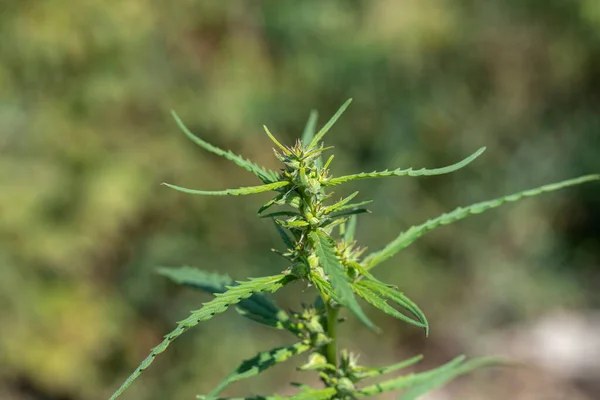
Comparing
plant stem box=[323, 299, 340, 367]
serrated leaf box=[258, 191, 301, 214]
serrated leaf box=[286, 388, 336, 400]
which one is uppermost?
serrated leaf box=[258, 191, 301, 214]

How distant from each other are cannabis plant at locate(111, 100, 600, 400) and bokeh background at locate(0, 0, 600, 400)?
4004 mm

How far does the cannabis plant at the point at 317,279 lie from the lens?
1.02m

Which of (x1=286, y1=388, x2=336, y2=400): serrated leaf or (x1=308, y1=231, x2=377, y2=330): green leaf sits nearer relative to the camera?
(x1=308, y1=231, x2=377, y2=330): green leaf

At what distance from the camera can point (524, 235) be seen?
6520 millimetres

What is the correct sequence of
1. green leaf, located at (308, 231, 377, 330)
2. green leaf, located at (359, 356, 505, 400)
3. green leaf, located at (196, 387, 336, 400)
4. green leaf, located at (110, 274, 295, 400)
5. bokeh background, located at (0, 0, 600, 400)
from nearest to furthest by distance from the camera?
green leaf, located at (308, 231, 377, 330) → green leaf, located at (110, 274, 295, 400) → green leaf, located at (196, 387, 336, 400) → green leaf, located at (359, 356, 505, 400) → bokeh background, located at (0, 0, 600, 400)

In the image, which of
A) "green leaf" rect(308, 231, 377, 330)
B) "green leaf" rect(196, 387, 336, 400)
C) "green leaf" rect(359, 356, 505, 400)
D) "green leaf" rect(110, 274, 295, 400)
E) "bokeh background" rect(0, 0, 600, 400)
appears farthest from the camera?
"bokeh background" rect(0, 0, 600, 400)

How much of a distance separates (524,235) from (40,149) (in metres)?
4.82

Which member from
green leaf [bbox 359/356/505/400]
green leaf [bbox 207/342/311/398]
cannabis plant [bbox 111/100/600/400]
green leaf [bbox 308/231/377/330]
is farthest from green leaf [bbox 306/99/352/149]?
green leaf [bbox 359/356/505/400]

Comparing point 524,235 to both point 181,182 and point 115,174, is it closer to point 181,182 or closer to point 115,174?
point 181,182

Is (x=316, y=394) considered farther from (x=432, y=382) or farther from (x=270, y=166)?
(x=270, y=166)

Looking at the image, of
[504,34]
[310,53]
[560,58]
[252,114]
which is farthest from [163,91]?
[560,58]

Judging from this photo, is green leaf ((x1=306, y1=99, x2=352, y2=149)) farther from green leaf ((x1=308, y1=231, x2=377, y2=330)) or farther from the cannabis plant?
green leaf ((x1=308, y1=231, x2=377, y2=330))

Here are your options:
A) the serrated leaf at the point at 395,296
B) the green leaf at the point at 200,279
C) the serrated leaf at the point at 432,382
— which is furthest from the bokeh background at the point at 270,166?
the serrated leaf at the point at 395,296

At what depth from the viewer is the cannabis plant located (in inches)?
40.3
